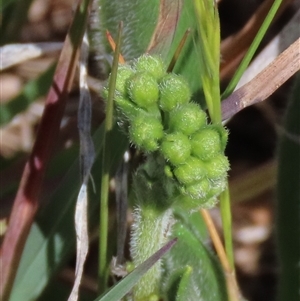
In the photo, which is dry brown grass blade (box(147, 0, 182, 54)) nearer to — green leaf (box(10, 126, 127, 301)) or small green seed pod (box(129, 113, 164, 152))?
green leaf (box(10, 126, 127, 301))

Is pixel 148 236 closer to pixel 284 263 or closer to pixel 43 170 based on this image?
pixel 43 170

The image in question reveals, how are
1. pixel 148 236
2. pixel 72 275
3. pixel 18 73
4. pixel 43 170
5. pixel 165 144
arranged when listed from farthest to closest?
pixel 18 73, pixel 72 275, pixel 43 170, pixel 148 236, pixel 165 144

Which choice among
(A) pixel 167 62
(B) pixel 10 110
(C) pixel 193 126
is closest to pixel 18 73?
(B) pixel 10 110

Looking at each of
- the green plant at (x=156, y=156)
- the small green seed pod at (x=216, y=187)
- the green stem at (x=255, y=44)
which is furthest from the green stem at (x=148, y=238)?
→ the green stem at (x=255, y=44)

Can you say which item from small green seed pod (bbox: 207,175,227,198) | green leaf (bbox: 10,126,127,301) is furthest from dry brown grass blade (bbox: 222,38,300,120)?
green leaf (bbox: 10,126,127,301)

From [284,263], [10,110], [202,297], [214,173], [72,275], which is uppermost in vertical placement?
[214,173]
